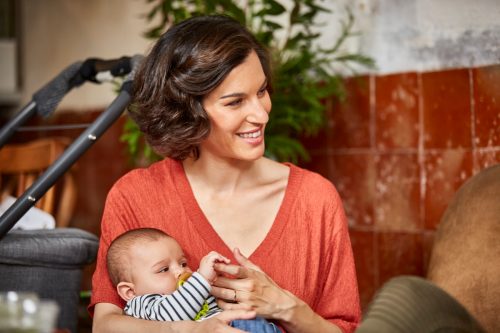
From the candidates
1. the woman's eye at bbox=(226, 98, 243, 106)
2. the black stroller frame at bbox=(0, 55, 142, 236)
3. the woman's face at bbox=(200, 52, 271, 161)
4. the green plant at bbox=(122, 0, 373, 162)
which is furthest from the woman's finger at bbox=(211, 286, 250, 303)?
the green plant at bbox=(122, 0, 373, 162)

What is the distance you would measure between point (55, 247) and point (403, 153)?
4.83 ft

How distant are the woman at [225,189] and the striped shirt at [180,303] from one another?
0.15 feet

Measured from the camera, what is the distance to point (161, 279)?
6.20 ft

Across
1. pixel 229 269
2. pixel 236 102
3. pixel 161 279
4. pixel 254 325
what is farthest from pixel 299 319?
pixel 236 102

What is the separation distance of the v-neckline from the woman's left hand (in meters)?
0.21

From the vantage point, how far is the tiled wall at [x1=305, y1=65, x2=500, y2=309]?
2.83m

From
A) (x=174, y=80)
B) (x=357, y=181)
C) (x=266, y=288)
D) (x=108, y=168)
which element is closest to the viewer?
(x=266, y=288)

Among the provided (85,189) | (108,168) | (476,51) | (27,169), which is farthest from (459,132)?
(85,189)

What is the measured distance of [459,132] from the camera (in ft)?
9.50

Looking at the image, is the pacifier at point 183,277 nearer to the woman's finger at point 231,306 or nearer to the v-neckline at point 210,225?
the woman's finger at point 231,306

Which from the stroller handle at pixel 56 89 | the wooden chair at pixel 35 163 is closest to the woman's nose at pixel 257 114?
the stroller handle at pixel 56 89

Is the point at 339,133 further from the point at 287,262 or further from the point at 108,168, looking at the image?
the point at 108,168

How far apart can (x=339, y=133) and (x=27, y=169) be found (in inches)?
51.2

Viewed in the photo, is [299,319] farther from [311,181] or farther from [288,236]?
[311,181]
